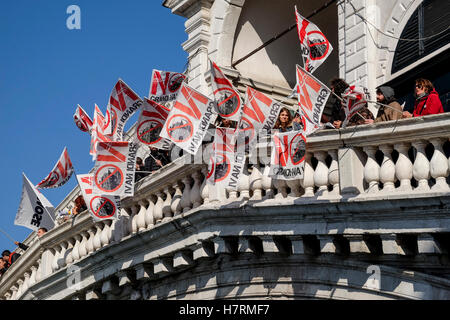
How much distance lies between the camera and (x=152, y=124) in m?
21.1

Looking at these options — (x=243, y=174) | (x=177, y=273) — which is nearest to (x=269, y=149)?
(x=243, y=174)

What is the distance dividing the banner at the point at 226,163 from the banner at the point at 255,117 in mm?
302

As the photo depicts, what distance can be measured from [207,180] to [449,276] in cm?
513

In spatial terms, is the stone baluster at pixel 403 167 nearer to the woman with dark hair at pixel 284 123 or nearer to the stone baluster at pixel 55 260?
the woman with dark hair at pixel 284 123

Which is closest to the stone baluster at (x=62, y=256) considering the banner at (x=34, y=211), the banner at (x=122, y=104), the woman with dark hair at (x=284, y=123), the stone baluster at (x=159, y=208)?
the banner at (x=34, y=211)

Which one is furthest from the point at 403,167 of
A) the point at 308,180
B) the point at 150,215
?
the point at 150,215

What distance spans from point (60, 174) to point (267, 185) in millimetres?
7987

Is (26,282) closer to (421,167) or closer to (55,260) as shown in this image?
(55,260)

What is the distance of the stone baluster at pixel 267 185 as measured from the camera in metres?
18.4

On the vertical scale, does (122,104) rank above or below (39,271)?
above

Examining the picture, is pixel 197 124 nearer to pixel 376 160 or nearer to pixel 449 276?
pixel 376 160

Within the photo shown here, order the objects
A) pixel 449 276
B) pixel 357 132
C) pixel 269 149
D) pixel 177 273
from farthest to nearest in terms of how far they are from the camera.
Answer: pixel 177 273
pixel 269 149
pixel 357 132
pixel 449 276

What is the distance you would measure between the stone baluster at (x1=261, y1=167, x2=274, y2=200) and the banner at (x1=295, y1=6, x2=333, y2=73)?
2.92 metres

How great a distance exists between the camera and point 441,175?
15.9m
